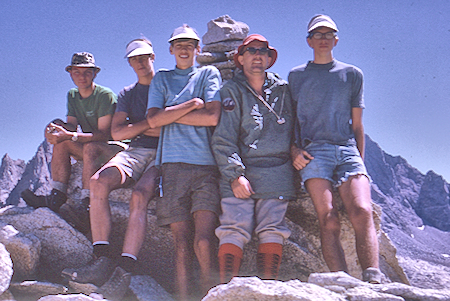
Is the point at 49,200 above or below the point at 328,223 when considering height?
above

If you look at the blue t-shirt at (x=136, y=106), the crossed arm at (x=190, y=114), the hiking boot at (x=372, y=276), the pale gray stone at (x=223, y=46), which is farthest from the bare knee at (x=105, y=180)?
the pale gray stone at (x=223, y=46)

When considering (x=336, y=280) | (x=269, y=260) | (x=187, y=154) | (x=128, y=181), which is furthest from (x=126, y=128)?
(x=336, y=280)

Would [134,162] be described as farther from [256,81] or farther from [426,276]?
[426,276]

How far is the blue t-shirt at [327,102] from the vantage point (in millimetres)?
5426

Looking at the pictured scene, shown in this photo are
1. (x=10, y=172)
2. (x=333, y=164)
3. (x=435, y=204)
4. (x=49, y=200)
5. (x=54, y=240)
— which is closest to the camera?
(x=333, y=164)

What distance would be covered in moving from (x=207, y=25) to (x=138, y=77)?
338cm

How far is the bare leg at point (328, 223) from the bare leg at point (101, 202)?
2677 mm

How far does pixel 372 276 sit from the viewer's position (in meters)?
4.36

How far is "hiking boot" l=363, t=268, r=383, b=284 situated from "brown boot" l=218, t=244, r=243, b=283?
4.79ft

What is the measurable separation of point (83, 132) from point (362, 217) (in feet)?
16.3

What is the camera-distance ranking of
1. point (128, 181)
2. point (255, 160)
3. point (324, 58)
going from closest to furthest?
point (255, 160)
point (324, 58)
point (128, 181)

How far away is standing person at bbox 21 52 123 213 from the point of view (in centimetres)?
650

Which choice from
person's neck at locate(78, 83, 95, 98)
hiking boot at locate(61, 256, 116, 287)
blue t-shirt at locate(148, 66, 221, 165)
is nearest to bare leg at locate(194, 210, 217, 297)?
blue t-shirt at locate(148, 66, 221, 165)

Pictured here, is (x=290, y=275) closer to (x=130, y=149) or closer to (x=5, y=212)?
(x=130, y=149)
